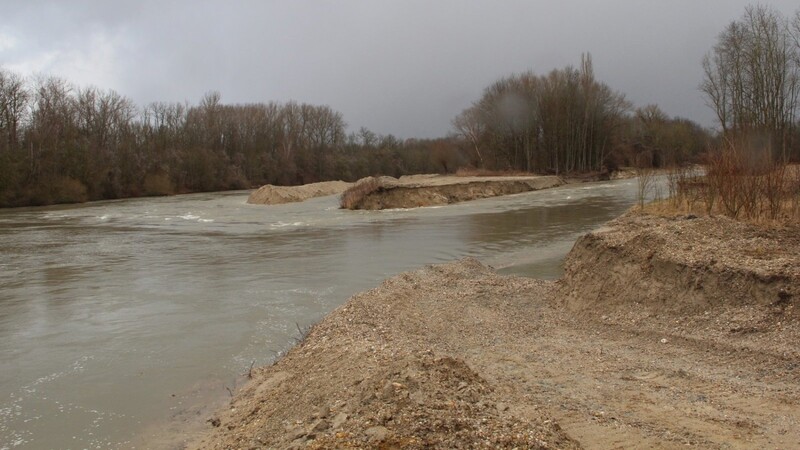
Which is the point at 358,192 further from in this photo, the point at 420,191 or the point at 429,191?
the point at 429,191

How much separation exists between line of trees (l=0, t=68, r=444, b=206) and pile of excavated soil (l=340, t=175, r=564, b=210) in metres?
30.0

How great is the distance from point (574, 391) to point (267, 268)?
10.7 m

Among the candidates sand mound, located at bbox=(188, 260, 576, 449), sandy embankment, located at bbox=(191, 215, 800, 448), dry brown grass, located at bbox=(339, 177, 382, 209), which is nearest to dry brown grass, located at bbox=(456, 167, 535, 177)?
dry brown grass, located at bbox=(339, 177, 382, 209)

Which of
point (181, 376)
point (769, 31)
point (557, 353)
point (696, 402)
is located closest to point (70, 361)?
point (181, 376)

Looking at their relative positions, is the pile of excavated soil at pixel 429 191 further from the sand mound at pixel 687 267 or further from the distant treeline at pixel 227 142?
the sand mound at pixel 687 267

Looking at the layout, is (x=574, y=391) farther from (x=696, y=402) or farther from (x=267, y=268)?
(x=267, y=268)

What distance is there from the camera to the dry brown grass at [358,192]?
3700 centimetres

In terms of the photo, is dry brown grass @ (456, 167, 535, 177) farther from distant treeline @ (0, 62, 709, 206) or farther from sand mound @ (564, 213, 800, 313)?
sand mound @ (564, 213, 800, 313)

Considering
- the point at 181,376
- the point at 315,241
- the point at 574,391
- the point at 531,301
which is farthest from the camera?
the point at 315,241

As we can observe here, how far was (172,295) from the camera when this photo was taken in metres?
11.7

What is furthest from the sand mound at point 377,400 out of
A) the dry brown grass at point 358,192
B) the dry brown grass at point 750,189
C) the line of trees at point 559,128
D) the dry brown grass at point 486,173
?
the line of trees at point 559,128

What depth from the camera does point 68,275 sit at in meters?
14.4

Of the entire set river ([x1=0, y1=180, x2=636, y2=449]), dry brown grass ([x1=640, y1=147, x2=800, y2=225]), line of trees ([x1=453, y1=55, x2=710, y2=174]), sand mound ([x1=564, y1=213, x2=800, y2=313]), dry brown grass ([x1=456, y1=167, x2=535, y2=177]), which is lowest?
river ([x1=0, y1=180, x2=636, y2=449])

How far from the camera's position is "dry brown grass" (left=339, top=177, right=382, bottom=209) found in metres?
37.0
